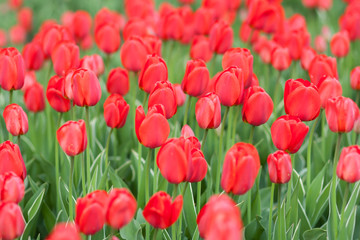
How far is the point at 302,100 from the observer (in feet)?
5.97

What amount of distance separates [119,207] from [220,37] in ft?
5.08

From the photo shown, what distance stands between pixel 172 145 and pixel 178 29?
1670mm

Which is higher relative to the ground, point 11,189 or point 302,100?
point 302,100

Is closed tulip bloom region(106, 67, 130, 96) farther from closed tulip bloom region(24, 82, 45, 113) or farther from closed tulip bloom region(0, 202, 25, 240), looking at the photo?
closed tulip bloom region(0, 202, 25, 240)

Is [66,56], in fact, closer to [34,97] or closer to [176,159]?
[34,97]

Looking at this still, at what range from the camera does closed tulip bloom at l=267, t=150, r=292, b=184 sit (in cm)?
164

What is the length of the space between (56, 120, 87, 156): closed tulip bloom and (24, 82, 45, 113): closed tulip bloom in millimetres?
833

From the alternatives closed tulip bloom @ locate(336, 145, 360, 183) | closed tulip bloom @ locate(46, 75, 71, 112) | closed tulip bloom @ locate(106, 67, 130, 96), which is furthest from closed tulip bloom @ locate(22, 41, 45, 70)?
closed tulip bloom @ locate(336, 145, 360, 183)

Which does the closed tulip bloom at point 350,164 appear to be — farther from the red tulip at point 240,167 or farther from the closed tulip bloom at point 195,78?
the closed tulip bloom at point 195,78

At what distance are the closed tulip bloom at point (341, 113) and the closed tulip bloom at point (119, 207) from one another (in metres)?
0.76

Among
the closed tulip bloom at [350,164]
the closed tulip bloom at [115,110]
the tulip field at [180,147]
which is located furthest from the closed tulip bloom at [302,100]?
Result: the closed tulip bloom at [115,110]

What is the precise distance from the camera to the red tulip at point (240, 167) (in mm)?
1473

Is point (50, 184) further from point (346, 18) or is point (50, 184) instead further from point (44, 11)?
point (44, 11)

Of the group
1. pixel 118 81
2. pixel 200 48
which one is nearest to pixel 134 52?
pixel 118 81
